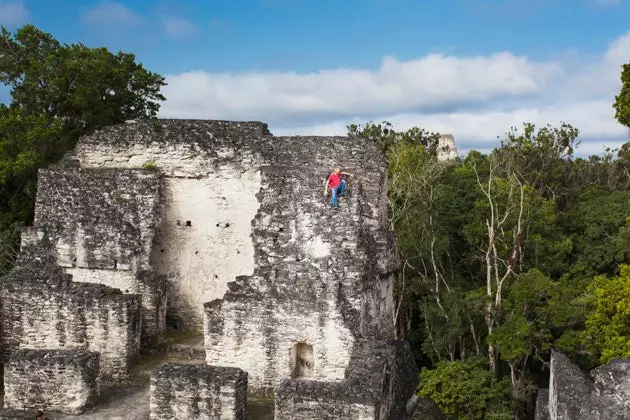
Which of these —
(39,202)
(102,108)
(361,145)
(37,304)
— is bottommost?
(37,304)

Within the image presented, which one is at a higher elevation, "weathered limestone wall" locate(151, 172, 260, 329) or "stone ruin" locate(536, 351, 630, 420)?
"weathered limestone wall" locate(151, 172, 260, 329)

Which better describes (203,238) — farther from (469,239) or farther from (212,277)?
(469,239)

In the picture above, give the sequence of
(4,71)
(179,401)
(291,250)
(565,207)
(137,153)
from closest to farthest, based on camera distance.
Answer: (179,401) < (291,250) < (137,153) < (4,71) < (565,207)

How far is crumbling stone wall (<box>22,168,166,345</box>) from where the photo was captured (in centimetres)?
1288

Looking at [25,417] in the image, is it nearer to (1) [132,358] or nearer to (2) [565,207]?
(1) [132,358]

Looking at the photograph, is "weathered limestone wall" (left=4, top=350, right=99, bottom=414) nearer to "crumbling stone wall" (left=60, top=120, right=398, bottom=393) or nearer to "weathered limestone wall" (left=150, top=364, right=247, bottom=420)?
"weathered limestone wall" (left=150, top=364, right=247, bottom=420)

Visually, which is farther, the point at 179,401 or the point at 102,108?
the point at 102,108

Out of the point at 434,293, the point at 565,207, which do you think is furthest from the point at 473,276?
the point at 565,207

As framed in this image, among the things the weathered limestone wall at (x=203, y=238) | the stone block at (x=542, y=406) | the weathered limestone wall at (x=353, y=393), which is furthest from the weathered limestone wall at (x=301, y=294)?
the stone block at (x=542, y=406)

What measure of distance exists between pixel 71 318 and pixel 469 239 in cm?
1117

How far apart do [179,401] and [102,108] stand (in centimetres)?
1076

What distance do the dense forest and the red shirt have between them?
5053 millimetres

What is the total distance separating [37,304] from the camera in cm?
1196

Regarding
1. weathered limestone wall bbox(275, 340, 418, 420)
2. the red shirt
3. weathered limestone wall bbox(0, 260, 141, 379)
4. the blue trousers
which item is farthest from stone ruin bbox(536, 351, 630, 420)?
weathered limestone wall bbox(0, 260, 141, 379)
